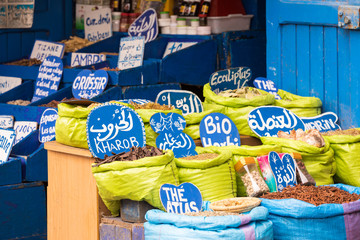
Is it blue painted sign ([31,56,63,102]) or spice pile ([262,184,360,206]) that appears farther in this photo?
blue painted sign ([31,56,63,102])

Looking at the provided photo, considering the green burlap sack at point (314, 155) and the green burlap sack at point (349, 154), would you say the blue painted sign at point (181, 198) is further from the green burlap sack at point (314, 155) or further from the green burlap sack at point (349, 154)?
the green burlap sack at point (349, 154)

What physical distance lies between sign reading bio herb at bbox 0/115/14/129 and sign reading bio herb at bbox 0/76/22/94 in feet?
2.34

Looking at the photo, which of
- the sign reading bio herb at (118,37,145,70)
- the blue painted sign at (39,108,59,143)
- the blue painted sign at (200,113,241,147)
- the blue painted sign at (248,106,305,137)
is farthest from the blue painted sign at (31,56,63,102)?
the blue painted sign at (248,106,305,137)

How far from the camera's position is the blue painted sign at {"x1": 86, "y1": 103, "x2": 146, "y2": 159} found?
4.27 meters

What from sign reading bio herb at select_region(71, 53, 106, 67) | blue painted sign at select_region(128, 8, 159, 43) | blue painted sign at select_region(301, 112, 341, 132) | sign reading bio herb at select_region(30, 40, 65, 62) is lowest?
blue painted sign at select_region(301, 112, 341, 132)

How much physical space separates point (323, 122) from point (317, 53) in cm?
60

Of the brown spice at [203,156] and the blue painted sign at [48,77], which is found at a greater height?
the blue painted sign at [48,77]

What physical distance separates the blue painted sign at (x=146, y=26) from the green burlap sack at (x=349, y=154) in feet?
10.0

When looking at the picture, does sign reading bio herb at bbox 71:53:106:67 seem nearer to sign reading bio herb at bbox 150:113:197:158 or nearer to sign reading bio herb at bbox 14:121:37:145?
sign reading bio herb at bbox 14:121:37:145

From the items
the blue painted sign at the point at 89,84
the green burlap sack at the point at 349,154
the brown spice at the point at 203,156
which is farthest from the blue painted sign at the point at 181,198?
the blue painted sign at the point at 89,84

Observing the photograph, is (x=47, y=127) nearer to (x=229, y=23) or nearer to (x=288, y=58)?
(x=288, y=58)

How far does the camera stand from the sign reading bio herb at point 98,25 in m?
7.85

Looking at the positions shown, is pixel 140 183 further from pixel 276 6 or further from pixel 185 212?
pixel 276 6

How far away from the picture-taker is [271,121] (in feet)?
16.5
